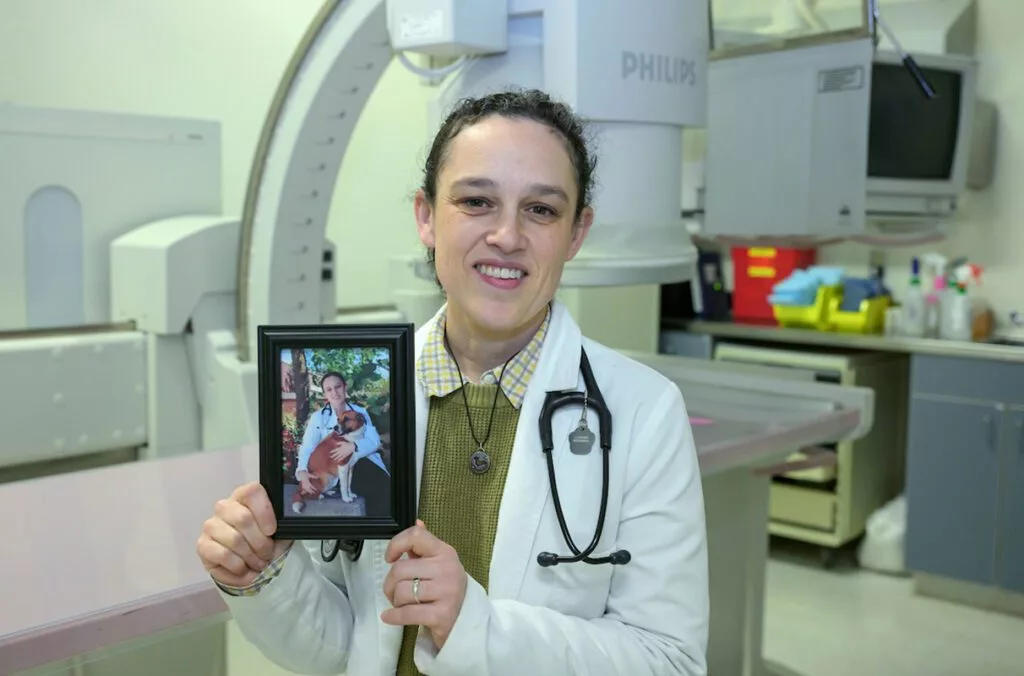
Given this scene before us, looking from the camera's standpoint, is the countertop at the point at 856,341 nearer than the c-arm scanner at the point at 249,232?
No

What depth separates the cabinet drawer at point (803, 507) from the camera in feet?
12.3

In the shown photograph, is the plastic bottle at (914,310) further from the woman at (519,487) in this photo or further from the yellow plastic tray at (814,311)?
the woman at (519,487)

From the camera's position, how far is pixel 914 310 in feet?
12.1

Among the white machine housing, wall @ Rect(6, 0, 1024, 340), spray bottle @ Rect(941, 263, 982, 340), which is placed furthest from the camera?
spray bottle @ Rect(941, 263, 982, 340)

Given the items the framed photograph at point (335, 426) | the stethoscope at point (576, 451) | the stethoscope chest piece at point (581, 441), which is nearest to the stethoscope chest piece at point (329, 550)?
the stethoscope at point (576, 451)

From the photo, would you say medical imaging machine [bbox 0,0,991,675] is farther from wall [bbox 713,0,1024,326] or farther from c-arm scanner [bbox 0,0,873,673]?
wall [bbox 713,0,1024,326]

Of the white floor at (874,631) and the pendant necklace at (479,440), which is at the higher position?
the pendant necklace at (479,440)

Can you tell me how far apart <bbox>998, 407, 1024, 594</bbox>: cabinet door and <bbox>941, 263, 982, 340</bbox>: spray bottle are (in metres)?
0.36

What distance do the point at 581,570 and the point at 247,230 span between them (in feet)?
4.16

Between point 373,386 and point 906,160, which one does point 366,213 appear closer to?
point 906,160

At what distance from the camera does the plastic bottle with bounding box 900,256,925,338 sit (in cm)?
369

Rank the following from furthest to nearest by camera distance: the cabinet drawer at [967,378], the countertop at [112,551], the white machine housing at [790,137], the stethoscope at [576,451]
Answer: the cabinet drawer at [967,378] → the white machine housing at [790,137] → the countertop at [112,551] → the stethoscope at [576,451]

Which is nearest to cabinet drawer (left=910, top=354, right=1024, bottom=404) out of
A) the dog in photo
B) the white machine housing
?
the white machine housing

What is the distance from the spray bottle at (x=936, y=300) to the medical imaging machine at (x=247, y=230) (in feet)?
5.55
